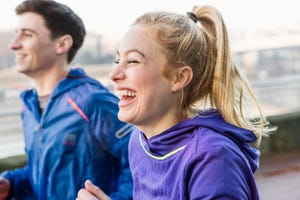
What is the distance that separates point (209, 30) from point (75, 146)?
0.62 meters

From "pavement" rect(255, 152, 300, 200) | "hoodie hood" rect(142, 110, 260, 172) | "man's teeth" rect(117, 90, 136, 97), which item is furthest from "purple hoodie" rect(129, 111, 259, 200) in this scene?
"pavement" rect(255, 152, 300, 200)

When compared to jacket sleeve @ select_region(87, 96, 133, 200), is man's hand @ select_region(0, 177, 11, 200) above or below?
below

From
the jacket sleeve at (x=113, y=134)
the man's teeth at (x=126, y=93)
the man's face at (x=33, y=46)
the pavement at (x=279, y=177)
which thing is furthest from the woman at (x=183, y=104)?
the pavement at (x=279, y=177)

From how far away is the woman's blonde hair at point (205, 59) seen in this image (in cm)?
117

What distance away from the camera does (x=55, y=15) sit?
68.9 inches

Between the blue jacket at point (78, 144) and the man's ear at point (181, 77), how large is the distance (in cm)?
48

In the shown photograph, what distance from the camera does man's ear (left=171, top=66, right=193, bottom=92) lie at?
118cm

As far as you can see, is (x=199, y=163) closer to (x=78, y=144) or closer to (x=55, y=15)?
(x=78, y=144)

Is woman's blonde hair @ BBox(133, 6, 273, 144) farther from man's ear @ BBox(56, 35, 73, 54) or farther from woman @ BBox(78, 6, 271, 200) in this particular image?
man's ear @ BBox(56, 35, 73, 54)

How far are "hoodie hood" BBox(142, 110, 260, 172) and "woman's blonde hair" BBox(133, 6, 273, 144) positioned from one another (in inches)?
2.0

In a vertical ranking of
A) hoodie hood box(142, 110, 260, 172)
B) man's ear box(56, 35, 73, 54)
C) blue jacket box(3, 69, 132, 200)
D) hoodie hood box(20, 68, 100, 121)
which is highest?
man's ear box(56, 35, 73, 54)

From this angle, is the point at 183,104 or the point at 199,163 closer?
the point at 199,163

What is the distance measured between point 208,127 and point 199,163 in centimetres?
10

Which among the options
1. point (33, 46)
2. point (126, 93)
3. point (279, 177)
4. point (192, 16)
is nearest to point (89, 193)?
point (126, 93)
